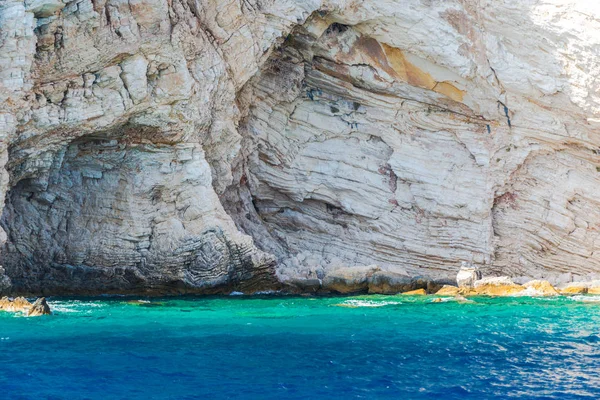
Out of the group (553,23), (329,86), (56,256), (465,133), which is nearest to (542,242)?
(465,133)

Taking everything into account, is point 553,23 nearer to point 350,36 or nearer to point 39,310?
point 350,36

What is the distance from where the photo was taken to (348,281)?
76.1ft

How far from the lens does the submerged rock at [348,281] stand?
76.1ft

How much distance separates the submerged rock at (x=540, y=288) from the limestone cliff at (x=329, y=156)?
253 cm

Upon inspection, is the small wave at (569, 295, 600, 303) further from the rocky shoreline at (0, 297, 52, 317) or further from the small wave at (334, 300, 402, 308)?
the rocky shoreline at (0, 297, 52, 317)

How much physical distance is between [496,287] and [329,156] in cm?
650

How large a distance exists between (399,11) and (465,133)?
176 inches

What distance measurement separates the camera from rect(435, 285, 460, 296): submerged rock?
23.1 meters

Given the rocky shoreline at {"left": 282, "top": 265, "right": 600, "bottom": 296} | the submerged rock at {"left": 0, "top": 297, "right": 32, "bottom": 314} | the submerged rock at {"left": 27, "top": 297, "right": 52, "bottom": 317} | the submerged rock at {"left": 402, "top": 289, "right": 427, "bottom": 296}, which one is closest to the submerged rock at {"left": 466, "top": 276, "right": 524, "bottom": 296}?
the rocky shoreline at {"left": 282, "top": 265, "right": 600, "bottom": 296}

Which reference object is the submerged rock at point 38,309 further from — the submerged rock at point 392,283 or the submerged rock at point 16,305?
the submerged rock at point 392,283

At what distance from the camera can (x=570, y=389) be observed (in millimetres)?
11648

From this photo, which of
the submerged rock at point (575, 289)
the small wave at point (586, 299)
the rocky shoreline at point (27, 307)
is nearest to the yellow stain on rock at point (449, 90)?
the submerged rock at point (575, 289)

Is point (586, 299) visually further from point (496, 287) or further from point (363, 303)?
point (363, 303)

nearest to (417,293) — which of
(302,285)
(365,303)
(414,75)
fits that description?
(365,303)
